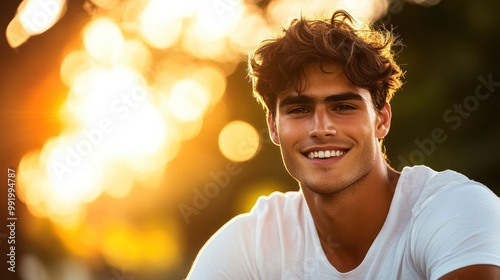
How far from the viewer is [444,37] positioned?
9211 mm

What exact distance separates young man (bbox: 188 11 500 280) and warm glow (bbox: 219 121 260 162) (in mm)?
6003

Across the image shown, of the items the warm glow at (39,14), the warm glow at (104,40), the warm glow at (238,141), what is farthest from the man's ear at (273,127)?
the warm glow at (104,40)

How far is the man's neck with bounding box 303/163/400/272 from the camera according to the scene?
3.69 m

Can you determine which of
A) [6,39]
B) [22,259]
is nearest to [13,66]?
[6,39]

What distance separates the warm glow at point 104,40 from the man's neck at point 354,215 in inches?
271

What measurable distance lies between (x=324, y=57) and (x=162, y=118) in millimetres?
6537

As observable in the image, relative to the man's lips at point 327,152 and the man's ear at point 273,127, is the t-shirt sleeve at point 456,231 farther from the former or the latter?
the man's ear at point 273,127

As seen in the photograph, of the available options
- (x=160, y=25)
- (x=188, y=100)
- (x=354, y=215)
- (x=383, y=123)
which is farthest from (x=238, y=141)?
(x=354, y=215)

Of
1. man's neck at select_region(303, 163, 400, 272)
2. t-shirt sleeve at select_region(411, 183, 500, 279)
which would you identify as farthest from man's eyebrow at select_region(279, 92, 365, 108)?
t-shirt sleeve at select_region(411, 183, 500, 279)

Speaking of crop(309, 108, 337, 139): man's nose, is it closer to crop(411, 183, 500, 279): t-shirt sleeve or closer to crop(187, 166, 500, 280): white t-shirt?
crop(187, 166, 500, 280): white t-shirt

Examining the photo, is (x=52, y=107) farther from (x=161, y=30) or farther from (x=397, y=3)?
(x=397, y=3)

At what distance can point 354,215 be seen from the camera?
147 inches

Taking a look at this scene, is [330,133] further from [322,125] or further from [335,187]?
[335,187]

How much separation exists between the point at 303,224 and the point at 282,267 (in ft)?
0.81
